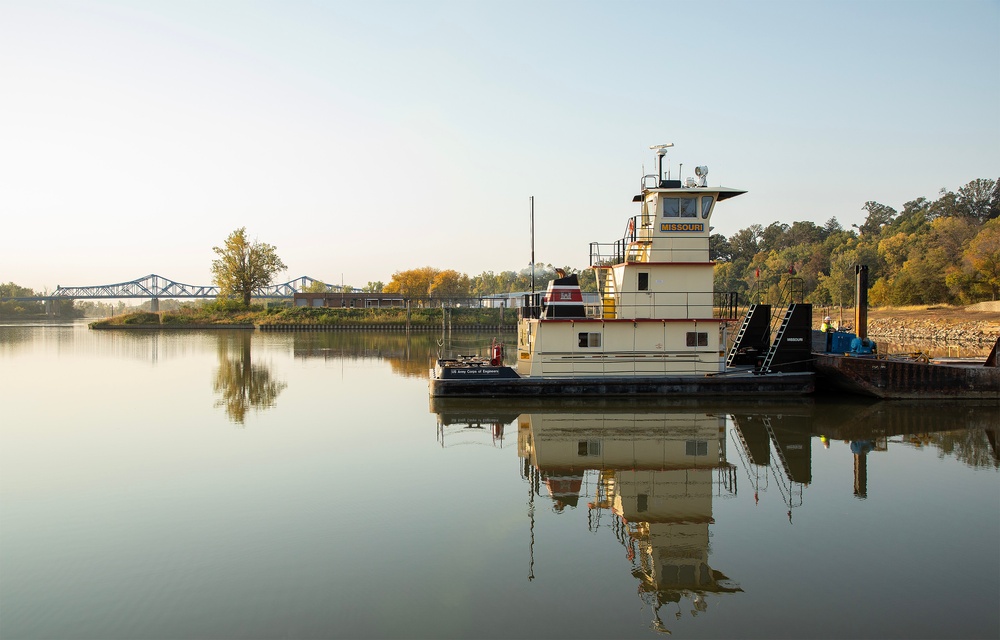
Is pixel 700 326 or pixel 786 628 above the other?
pixel 700 326

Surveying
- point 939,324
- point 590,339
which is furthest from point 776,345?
point 939,324

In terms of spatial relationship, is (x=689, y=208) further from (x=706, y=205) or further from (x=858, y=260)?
(x=858, y=260)

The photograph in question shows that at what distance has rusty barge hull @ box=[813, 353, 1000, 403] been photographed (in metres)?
21.2

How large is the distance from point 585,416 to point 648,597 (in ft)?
36.1

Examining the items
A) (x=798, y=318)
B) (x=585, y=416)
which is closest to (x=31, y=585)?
(x=585, y=416)

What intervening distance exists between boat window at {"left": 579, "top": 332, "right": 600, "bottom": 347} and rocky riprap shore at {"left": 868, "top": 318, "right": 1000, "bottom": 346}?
3485 centimetres

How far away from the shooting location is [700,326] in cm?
2111

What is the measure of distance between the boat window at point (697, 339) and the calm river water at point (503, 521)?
215 cm

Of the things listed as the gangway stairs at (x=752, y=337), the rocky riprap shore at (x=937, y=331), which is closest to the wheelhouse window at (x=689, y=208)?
the gangway stairs at (x=752, y=337)

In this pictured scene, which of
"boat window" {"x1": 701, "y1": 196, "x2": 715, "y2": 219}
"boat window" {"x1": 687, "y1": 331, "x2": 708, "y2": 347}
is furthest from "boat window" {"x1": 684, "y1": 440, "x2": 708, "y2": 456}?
"boat window" {"x1": 701, "y1": 196, "x2": 715, "y2": 219}

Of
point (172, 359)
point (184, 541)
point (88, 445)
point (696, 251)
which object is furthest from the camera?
point (172, 359)

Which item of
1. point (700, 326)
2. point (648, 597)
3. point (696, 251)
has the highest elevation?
point (696, 251)

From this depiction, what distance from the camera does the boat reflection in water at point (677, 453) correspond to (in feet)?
30.7

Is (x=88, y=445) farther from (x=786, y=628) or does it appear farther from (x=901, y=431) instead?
(x=901, y=431)
